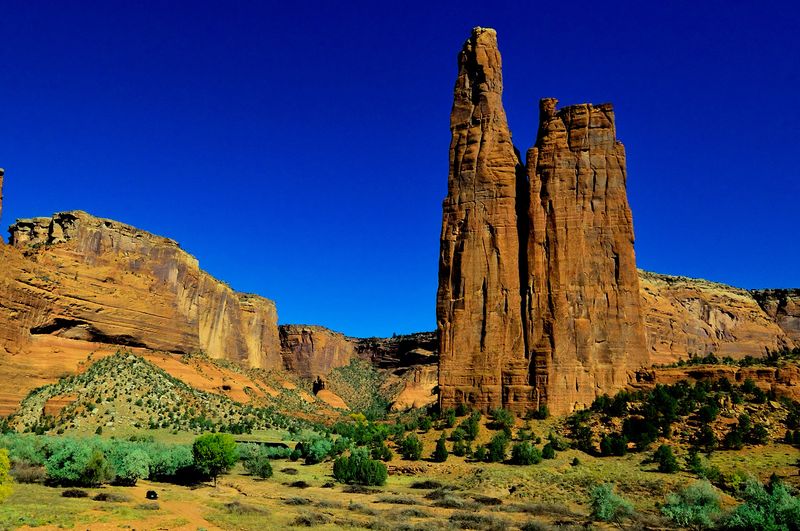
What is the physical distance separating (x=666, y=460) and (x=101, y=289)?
52140 mm

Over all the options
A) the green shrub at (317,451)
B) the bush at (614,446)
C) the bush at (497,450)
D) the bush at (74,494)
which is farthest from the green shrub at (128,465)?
the bush at (614,446)

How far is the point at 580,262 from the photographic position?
1725 inches

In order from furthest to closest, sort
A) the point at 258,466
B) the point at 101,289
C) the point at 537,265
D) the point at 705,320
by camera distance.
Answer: the point at 705,320
the point at 101,289
the point at 537,265
the point at 258,466

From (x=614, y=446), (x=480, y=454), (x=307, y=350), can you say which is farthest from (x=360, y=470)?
(x=307, y=350)

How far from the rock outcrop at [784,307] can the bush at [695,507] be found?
59605 mm

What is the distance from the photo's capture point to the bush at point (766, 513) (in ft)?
69.9

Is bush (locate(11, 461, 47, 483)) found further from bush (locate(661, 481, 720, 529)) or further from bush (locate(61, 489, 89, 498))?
bush (locate(661, 481, 720, 529))

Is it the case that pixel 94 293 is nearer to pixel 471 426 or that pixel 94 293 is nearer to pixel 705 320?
pixel 471 426

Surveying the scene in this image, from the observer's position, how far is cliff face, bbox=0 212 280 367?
173 ft

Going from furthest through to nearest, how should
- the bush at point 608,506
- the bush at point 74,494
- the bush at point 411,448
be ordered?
the bush at point 411,448 → the bush at point 74,494 → the bush at point 608,506

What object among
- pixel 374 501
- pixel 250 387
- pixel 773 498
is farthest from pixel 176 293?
pixel 773 498

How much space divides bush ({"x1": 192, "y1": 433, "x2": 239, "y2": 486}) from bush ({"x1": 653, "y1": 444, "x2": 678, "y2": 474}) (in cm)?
2457

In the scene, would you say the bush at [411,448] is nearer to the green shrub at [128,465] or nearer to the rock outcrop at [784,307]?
the green shrub at [128,465]

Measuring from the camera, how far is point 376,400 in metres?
113
